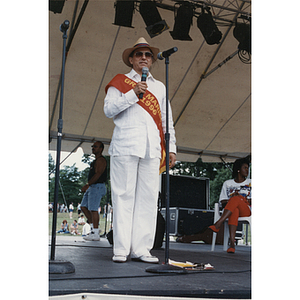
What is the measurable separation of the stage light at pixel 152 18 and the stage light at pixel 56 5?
3.07ft

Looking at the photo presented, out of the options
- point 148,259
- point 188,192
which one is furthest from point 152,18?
point 188,192

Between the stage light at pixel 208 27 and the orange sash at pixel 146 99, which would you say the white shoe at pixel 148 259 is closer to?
the orange sash at pixel 146 99

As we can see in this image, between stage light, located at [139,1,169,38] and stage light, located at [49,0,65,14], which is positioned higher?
stage light, located at [139,1,169,38]

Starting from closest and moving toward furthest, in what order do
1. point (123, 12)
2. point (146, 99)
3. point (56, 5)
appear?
point (146, 99) → point (56, 5) → point (123, 12)

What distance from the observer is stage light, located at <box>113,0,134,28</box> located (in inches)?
163

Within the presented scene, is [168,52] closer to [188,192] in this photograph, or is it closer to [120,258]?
[120,258]

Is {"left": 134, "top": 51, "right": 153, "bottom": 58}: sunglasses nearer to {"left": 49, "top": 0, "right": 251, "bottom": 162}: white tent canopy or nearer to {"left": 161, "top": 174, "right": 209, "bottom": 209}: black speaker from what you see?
{"left": 49, "top": 0, "right": 251, "bottom": 162}: white tent canopy

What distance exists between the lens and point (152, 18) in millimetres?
4285

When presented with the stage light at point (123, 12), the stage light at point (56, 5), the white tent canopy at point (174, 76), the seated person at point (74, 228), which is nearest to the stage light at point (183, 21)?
the white tent canopy at point (174, 76)

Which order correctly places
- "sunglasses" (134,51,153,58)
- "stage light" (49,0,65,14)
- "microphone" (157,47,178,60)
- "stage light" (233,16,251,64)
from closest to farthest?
"microphone" (157,47,178,60) < "sunglasses" (134,51,153,58) < "stage light" (49,0,65,14) < "stage light" (233,16,251,64)

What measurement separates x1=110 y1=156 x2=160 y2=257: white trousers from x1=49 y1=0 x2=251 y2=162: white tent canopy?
8.03 feet

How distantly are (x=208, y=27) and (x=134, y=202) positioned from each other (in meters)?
2.91

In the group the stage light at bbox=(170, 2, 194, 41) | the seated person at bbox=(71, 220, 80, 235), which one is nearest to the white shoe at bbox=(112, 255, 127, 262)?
the stage light at bbox=(170, 2, 194, 41)
